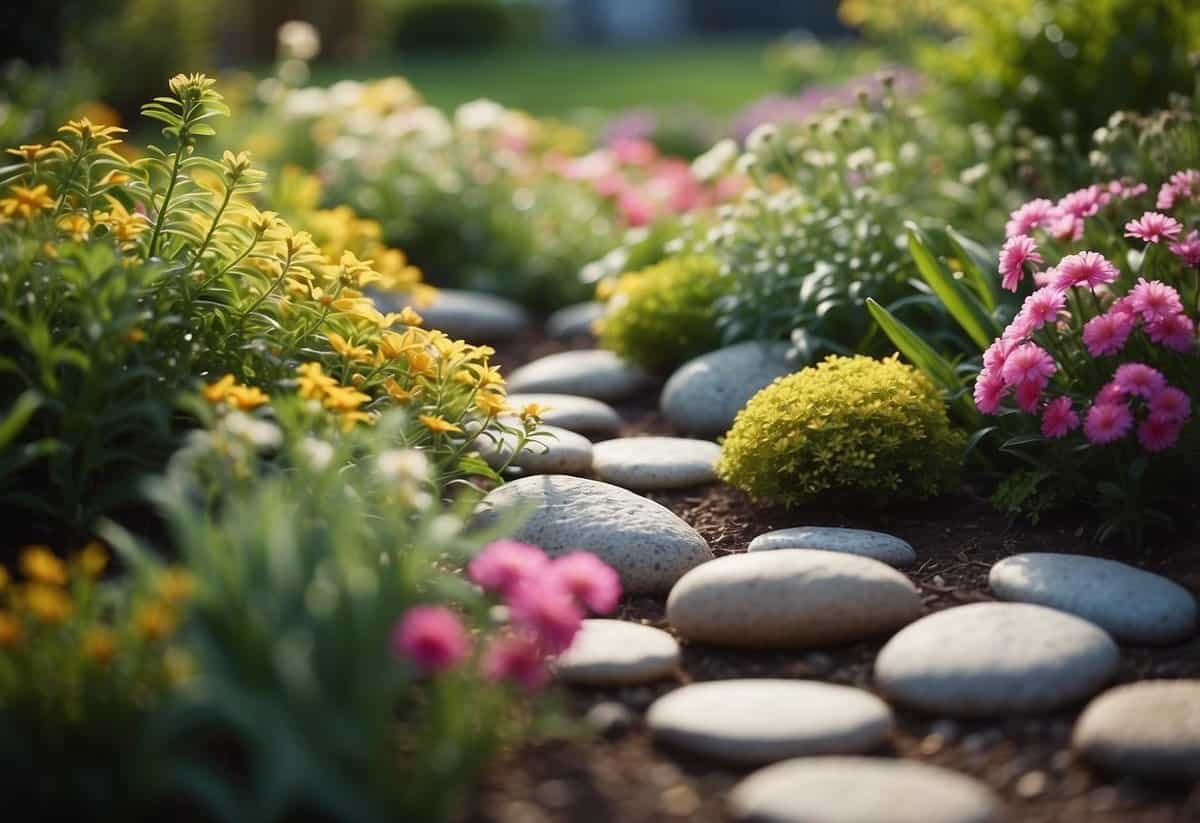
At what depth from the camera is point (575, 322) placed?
6.29 metres

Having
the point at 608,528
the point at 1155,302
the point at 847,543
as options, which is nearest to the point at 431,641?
the point at 608,528

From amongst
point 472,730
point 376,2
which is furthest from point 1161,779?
point 376,2

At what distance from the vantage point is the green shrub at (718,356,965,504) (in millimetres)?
3818

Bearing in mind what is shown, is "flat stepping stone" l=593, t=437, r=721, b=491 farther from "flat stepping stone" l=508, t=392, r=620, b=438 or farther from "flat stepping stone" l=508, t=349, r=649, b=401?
"flat stepping stone" l=508, t=349, r=649, b=401

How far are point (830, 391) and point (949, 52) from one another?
128 inches

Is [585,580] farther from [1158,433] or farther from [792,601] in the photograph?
[1158,433]

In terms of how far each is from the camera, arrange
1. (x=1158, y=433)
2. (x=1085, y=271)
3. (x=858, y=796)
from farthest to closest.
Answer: (x=1085, y=271), (x=1158, y=433), (x=858, y=796)

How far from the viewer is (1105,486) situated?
3.52 m

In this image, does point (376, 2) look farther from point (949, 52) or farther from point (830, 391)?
point (830, 391)

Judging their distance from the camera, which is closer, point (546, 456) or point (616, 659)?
point (616, 659)

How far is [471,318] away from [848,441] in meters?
2.71

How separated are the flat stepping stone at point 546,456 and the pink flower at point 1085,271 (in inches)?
60.5

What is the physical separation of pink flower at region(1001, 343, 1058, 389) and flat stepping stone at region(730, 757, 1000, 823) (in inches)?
50.4

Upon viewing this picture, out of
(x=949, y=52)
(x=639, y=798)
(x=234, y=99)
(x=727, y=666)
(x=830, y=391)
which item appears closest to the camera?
(x=639, y=798)
